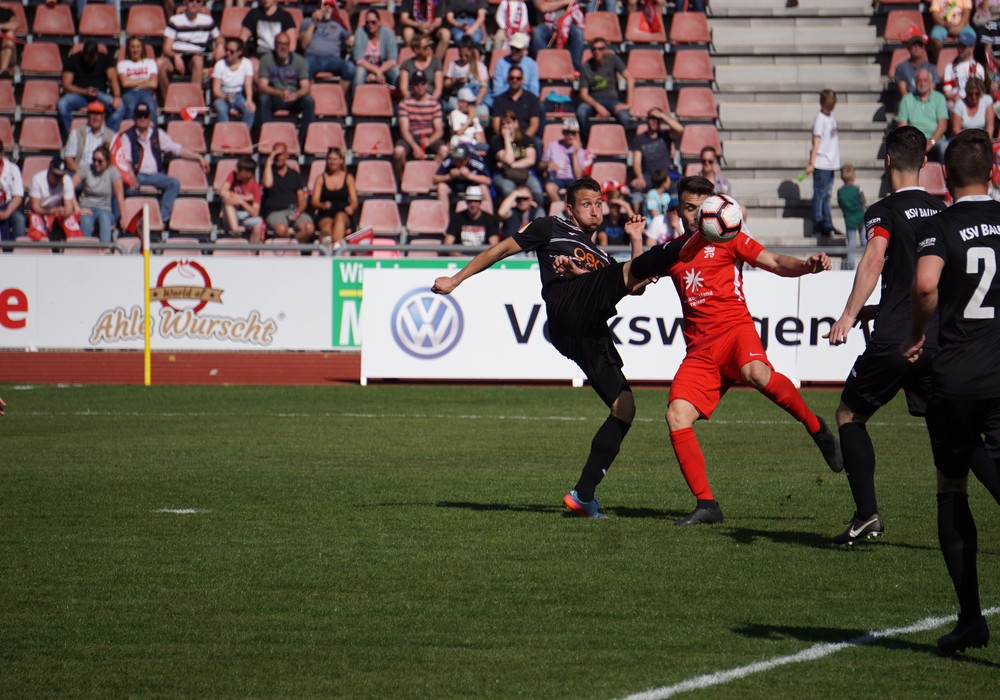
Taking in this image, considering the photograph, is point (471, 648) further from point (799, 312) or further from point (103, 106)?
point (103, 106)

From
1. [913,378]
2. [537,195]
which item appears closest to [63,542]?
[913,378]

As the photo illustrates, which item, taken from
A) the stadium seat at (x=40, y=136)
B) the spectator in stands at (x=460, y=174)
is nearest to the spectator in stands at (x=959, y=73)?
the spectator in stands at (x=460, y=174)

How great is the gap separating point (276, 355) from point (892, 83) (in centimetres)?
1282

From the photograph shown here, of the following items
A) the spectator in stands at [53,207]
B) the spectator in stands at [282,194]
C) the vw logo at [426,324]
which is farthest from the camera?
the spectator in stands at [282,194]

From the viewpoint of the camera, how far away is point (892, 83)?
23672 millimetres

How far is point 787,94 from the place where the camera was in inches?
964

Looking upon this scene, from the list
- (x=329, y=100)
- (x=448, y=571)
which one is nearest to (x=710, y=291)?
(x=448, y=571)

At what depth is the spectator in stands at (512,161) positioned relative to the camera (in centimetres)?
2080

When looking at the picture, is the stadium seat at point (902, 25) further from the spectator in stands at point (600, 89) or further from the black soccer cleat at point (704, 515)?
the black soccer cleat at point (704, 515)

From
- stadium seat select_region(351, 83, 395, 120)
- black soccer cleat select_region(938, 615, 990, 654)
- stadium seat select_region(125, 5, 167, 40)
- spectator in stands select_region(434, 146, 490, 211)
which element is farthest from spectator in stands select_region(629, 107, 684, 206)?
black soccer cleat select_region(938, 615, 990, 654)

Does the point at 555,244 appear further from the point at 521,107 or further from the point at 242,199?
the point at 521,107

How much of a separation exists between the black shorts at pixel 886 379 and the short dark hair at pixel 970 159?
1.90 m

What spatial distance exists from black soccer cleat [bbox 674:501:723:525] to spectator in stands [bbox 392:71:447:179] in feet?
49.9

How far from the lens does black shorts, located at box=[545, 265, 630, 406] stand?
7.92 meters
